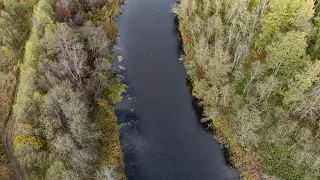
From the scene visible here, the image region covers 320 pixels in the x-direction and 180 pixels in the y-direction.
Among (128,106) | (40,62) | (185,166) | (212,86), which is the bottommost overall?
(185,166)

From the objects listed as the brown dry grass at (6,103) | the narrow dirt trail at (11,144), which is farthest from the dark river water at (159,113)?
the brown dry grass at (6,103)

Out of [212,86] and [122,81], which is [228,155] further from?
[122,81]

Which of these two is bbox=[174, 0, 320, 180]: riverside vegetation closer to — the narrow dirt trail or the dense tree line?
the narrow dirt trail

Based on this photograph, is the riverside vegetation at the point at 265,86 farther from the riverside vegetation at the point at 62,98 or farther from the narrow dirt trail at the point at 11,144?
the narrow dirt trail at the point at 11,144

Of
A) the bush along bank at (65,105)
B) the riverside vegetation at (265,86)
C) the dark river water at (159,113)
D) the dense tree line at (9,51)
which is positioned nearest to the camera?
the bush along bank at (65,105)

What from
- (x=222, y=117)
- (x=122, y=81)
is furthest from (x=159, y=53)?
(x=222, y=117)

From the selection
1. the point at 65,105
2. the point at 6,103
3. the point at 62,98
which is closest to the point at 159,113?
the point at 65,105
